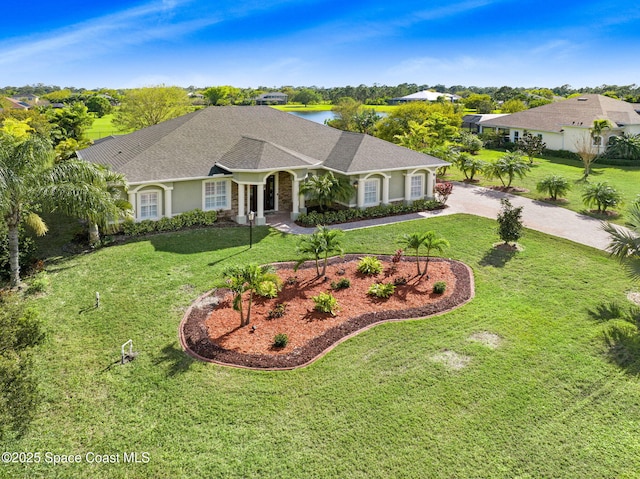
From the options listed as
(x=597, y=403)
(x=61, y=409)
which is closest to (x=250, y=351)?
(x=61, y=409)

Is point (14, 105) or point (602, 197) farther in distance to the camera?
point (14, 105)

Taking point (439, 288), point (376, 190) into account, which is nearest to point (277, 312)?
point (439, 288)

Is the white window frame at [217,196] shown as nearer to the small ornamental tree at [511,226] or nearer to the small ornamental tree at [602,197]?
the small ornamental tree at [511,226]

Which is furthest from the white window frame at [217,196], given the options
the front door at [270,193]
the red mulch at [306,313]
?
the red mulch at [306,313]

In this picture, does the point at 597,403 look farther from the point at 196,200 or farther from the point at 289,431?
the point at 196,200

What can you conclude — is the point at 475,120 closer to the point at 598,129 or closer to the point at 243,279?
the point at 598,129

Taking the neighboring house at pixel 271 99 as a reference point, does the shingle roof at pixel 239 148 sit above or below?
below
